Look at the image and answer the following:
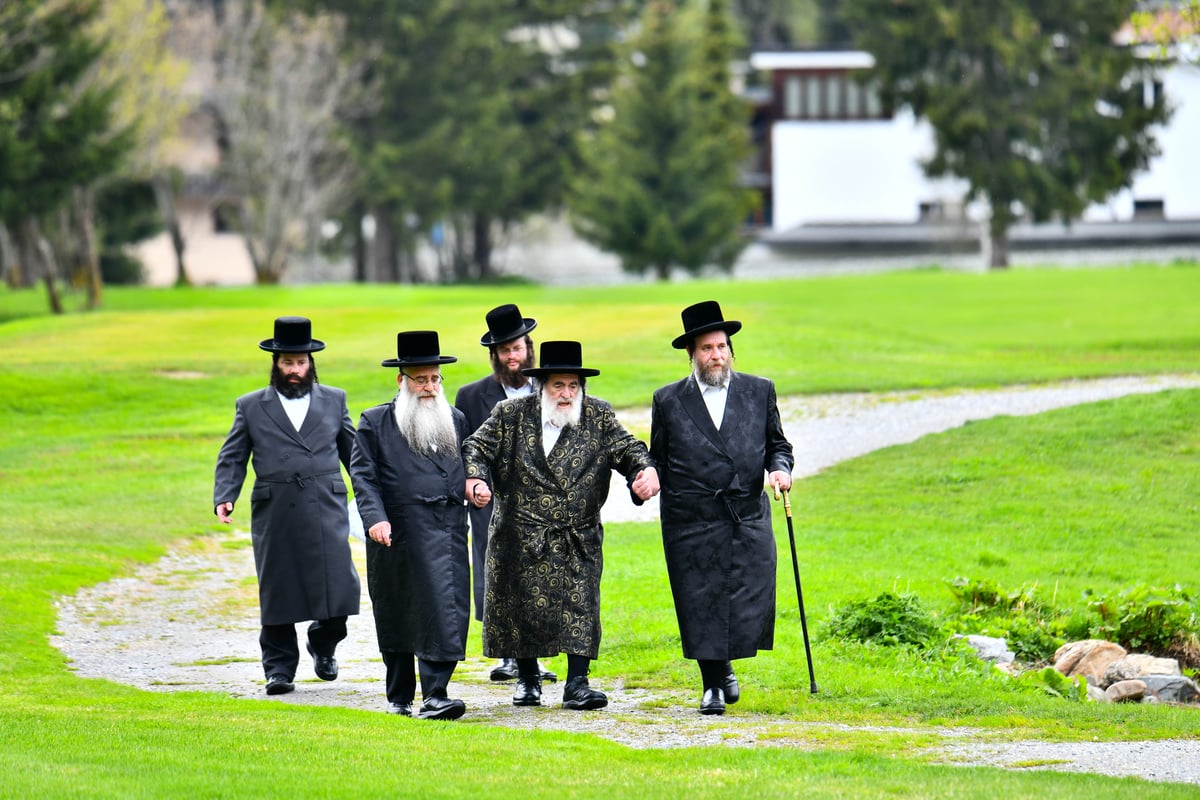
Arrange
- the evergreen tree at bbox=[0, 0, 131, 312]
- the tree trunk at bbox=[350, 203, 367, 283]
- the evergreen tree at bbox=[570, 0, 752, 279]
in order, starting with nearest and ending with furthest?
the evergreen tree at bbox=[0, 0, 131, 312] → the evergreen tree at bbox=[570, 0, 752, 279] → the tree trunk at bbox=[350, 203, 367, 283]

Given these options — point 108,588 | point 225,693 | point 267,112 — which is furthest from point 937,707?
point 267,112

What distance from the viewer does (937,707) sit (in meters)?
9.59

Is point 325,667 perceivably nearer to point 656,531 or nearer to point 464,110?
point 656,531

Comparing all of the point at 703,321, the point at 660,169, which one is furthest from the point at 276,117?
the point at 703,321

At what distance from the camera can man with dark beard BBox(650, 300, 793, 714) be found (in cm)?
949

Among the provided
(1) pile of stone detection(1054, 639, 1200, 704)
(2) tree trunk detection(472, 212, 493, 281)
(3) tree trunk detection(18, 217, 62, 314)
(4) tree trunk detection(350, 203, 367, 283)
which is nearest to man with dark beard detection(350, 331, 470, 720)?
(1) pile of stone detection(1054, 639, 1200, 704)

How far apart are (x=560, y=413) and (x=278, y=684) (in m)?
Answer: 2.48

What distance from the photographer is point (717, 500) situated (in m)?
9.55

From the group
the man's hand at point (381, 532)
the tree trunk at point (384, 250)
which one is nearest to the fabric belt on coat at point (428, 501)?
the man's hand at point (381, 532)

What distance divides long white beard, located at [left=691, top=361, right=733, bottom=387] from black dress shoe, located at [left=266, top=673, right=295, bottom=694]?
3.01 m

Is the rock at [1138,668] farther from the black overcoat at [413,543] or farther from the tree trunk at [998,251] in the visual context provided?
the tree trunk at [998,251]

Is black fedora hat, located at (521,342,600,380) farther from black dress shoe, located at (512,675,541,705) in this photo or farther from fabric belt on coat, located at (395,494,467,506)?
black dress shoe, located at (512,675,541,705)

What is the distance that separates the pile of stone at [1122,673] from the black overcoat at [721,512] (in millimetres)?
2695

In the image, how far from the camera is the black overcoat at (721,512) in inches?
374
